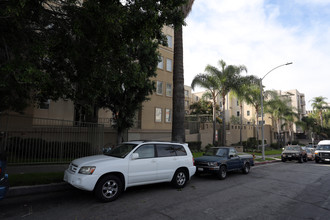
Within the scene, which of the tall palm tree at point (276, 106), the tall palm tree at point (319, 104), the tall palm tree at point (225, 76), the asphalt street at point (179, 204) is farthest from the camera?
the tall palm tree at point (319, 104)

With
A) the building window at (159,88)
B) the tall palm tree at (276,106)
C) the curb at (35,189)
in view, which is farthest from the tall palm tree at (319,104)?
the curb at (35,189)

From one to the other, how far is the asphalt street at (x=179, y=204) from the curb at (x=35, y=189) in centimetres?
19

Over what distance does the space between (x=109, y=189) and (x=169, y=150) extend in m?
2.57

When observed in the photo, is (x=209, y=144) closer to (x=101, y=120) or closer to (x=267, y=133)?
(x=101, y=120)

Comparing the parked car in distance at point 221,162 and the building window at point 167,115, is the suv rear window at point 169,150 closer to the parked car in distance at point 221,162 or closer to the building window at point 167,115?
the parked car in distance at point 221,162

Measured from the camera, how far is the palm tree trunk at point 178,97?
11289mm

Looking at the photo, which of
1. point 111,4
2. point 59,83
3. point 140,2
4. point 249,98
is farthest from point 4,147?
point 249,98

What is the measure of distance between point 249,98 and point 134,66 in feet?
81.5

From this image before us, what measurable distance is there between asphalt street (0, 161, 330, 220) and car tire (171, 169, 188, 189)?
0.71 ft

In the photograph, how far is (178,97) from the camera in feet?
37.7

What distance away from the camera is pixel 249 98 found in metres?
29.2

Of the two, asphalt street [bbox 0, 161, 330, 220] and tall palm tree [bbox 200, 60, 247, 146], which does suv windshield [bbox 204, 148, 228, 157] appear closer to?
asphalt street [bbox 0, 161, 330, 220]

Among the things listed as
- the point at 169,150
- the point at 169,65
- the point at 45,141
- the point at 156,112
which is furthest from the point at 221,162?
the point at 169,65

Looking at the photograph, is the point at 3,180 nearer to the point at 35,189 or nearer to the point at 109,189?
the point at 35,189
